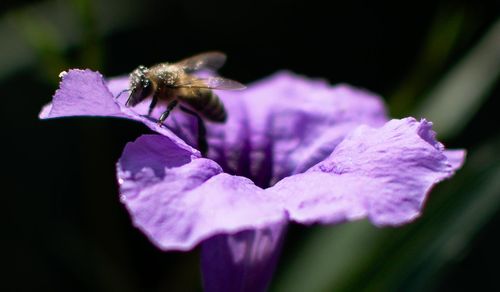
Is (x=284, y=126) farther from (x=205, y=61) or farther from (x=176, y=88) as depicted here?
(x=176, y=88)

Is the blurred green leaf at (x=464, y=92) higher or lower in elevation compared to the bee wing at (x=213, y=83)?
lower

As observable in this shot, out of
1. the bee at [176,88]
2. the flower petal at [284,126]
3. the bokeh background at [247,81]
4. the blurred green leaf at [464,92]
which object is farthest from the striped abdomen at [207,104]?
the blurred green leaf at [464,92]

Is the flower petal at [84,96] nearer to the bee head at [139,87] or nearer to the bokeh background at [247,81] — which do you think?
the bee head at [139,87]

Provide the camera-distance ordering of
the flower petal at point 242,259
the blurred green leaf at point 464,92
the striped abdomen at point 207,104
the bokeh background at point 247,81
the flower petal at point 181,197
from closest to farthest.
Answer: the flower petal at point 181,197 < the flower petal at point 242,259 < the striped abdomen at point 207,104 < the bokeh background at point 247,81 < the blurred green leaf at point 464,92

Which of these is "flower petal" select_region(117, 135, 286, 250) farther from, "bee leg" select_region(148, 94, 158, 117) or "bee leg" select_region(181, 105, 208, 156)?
"bee leg" select_region(181, 105, 208, 156)

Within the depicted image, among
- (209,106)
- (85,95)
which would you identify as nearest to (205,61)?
(209,106)

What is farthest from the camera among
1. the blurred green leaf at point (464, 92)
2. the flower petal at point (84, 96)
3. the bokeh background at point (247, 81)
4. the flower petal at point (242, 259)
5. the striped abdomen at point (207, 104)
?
the blurred green leaf at point (464, 92)

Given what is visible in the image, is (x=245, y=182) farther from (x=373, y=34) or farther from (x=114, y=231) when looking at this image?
(x=373, y=34)
